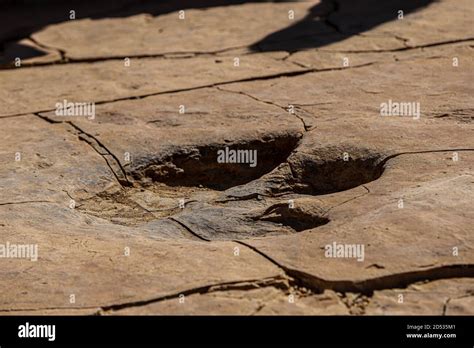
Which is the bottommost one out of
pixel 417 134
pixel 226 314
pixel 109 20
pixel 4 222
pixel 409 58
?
pixel 226 314

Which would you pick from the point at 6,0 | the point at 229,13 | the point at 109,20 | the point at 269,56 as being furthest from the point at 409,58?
the point at 6,0

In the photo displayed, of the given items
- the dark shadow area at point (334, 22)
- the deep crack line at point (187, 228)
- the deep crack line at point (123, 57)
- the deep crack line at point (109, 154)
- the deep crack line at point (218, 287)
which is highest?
the dark shadow area at point (334, 22)

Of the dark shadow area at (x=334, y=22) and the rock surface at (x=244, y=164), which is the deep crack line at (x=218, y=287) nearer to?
the rock surface at (x=244, y=164)

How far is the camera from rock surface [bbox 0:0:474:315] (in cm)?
318

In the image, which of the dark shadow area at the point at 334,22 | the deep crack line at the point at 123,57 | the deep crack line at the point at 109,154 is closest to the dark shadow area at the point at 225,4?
the dark shadow area at the point at 334,22

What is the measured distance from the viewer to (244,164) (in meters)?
4.46

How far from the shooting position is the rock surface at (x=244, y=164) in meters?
3.18

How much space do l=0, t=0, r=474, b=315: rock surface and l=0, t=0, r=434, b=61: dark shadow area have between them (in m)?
0.03

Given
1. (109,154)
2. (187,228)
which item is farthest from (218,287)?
(109,154)

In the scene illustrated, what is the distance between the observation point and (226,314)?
2998 millimetres

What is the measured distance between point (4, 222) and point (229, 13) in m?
3.48

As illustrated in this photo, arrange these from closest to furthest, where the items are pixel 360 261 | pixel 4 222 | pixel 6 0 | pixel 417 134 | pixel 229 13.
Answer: pixel 360 261 → pixel 4 222 → pixel 417 134 → pixel 229 13 → pixel 6 0

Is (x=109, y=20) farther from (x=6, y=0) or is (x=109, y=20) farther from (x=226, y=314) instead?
(x=226, y=314)

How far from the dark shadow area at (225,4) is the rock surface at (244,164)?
0.03 metres
